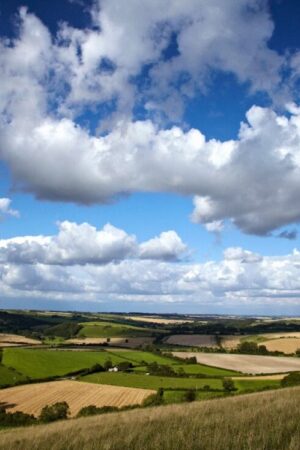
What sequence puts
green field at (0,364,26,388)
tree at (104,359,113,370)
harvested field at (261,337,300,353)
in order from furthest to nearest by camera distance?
harvested field at (261,337,300,353)
tree at (104,359,113,370)
green field at (0,364,26,388)

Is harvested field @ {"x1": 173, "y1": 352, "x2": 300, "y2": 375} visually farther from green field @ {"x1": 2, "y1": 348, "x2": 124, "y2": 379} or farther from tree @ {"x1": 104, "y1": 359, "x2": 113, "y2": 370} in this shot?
green field @ {"x1": 2, "y1": 348, "x2": 124, "y2": 379}

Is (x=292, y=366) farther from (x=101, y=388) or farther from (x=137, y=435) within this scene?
(x=137, y=435)

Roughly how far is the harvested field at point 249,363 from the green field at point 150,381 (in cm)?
2229

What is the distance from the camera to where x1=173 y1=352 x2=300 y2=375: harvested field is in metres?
114

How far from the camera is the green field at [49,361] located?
379ft

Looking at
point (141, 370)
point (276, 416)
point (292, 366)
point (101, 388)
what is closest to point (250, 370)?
point (292, 366)

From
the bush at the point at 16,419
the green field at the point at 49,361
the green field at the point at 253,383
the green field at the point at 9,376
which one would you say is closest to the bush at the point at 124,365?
the green field at the point at 49,361

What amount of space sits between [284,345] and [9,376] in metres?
101

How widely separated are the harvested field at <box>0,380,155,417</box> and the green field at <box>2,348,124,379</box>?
20535 mm

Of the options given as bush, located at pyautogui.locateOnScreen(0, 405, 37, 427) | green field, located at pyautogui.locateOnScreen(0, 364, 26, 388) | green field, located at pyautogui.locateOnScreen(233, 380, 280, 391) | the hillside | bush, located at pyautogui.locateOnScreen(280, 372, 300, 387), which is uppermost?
the hillside

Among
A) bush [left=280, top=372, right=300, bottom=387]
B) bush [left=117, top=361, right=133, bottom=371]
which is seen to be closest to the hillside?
bush [left=280, top=372, right=300, bottom=387]

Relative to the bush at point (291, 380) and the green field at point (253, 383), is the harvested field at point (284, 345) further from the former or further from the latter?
the bush at point (291, 380)

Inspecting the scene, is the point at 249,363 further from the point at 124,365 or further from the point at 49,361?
the point at 49,361

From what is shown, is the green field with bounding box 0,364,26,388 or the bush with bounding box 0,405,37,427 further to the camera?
the green field with bounding box 0,364,26,388
